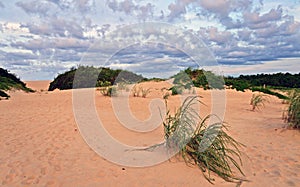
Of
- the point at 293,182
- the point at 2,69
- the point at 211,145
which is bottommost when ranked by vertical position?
the point at 293,182

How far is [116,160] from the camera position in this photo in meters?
5.34

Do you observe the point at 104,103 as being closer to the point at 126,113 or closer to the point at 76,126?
the point at 126,113

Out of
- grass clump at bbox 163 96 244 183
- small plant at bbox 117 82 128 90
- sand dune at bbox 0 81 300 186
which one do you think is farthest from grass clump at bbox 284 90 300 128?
small plant at bbox 117 82 128 90

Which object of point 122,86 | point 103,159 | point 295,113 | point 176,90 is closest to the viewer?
point 103,159

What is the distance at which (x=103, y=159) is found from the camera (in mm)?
5418

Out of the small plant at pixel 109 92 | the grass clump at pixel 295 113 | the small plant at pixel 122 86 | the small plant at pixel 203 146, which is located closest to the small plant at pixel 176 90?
the small plant at pixel 122 86

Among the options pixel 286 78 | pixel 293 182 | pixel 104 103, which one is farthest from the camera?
pixel 286 78

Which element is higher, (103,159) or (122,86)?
(122,86)

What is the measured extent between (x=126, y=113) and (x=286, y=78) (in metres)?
22.9

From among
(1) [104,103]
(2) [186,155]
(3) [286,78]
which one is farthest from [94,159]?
(3) [286,78]

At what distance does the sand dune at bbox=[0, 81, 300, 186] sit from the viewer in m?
4.60

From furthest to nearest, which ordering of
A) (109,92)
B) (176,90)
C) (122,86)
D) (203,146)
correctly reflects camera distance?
(176,90) < (122,86) < (109,92) < (203,146)

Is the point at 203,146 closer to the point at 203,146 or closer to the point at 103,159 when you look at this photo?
the point at 203,146

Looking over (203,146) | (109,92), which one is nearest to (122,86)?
(109,92)
